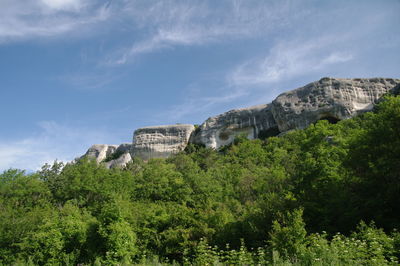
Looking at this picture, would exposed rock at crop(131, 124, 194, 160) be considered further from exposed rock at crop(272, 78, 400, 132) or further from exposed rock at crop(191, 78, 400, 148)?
exposed rock at crop(272, 78, 400, 132)

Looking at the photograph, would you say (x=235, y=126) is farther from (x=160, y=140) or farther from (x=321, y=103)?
(x=321, y=103)

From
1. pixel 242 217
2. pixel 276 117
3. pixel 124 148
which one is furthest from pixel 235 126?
pixel 242 217

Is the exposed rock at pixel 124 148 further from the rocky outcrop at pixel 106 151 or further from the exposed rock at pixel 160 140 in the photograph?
the exposed rock at pixel 160 140

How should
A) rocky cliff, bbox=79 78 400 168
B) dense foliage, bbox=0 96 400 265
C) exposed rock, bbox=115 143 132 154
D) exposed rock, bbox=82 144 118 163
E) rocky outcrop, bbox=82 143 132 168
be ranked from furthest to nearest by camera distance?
exposed rock, bbox=82 144 118 163
rocky outcrop, bbox=82 143 132 168
exposed rock, bbox=115 143 132 154
rocky cliff, bbox=79 78 400 168
dense foliage, bbox=0 96 400 265

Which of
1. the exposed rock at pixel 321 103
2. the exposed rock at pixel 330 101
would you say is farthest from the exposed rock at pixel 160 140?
the exposed rock at pixel 330 101

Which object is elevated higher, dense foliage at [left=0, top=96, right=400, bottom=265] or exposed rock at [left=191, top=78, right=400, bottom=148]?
exposed rock at [left=191, top=78, right=400, bottom=148]

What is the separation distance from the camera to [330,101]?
43812 mm

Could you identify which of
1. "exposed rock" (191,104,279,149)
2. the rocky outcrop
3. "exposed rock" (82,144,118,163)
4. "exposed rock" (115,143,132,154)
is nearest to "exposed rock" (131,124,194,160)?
"exposed rock" (191,104,279,149)

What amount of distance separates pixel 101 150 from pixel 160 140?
53.9 feet

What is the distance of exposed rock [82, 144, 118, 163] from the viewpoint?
6701cm

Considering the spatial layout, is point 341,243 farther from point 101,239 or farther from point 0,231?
point 0,231

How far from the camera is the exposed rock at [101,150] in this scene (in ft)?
220

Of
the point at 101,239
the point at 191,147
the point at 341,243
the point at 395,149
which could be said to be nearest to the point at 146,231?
the point at 101,239

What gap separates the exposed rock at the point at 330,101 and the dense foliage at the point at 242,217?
67.9ft
